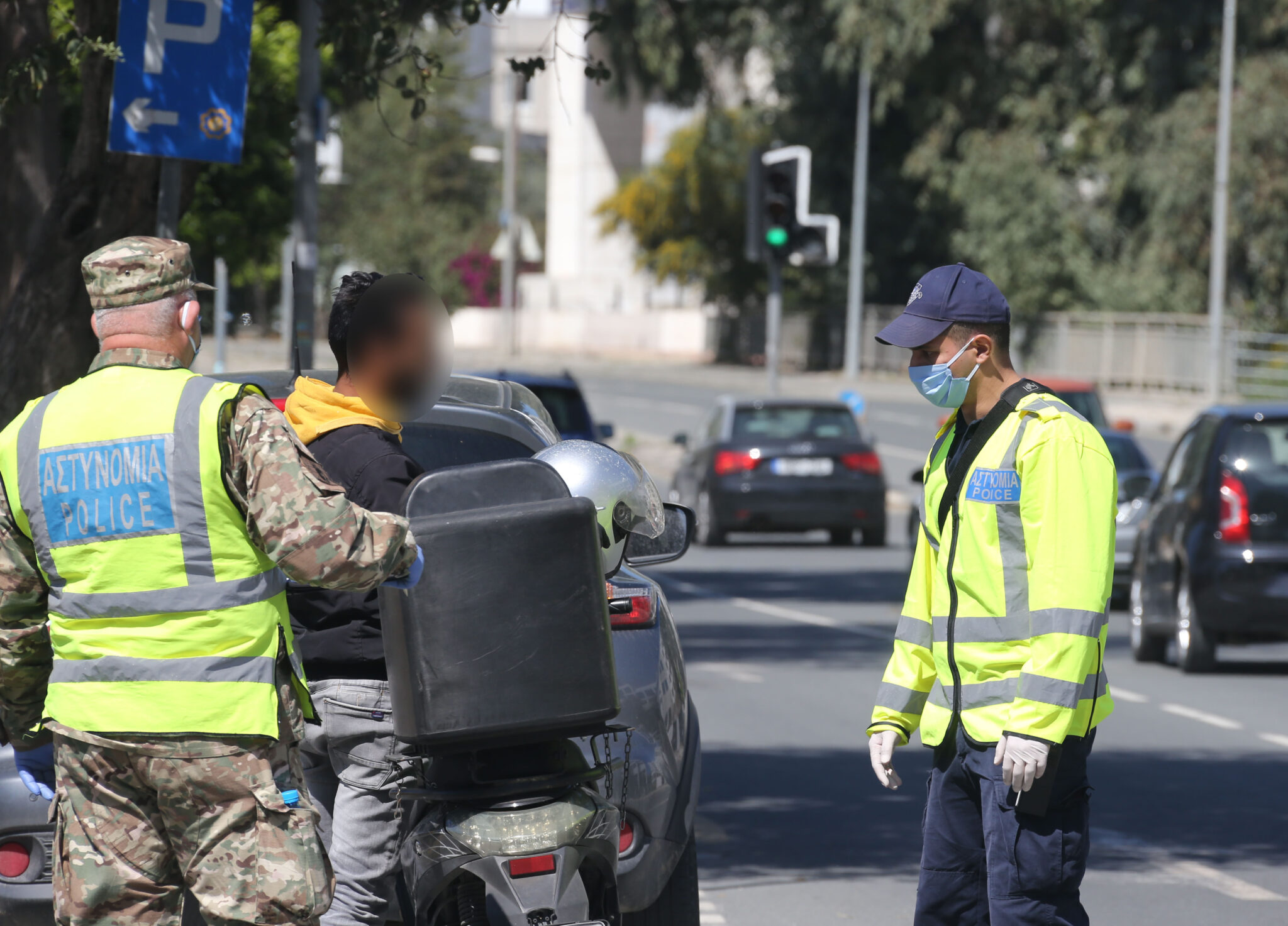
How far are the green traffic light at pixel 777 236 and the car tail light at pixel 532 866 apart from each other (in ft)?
54.8

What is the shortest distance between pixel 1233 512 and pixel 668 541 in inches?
324

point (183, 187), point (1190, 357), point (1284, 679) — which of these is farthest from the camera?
point (1190, 357)

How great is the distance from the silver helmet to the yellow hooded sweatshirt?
0.36m

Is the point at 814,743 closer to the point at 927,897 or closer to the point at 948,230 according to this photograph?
the point at 927,897

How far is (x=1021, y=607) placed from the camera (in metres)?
4.29

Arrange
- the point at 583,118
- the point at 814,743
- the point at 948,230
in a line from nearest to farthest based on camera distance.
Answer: the point at 814,743
the point at 948,230
the point at 583,118

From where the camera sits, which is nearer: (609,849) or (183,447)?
(183,447)

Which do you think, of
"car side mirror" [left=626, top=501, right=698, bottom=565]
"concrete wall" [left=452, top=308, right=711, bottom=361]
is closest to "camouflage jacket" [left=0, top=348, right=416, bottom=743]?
"car side mirror" [left=626, top=501, right=698, bottom=565]

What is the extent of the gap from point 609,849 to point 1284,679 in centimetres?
920

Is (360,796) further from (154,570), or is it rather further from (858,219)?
(858,219)

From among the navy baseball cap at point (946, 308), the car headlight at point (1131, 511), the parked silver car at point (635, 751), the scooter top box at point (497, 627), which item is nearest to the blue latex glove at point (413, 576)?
the scooter top box at point (497, 627)

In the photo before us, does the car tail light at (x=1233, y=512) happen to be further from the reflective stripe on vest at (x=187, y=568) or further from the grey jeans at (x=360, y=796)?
the reflective stripe on vest at (x=187, y=568)

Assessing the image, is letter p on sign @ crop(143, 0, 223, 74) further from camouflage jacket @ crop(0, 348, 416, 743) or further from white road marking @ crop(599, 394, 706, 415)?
white road marking @ crop(599, 394, 706, 415)

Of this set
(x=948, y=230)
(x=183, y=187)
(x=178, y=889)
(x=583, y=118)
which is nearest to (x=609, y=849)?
(x=178, y=889)
